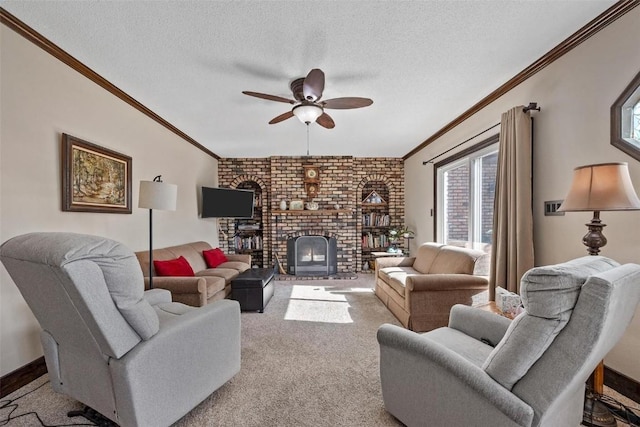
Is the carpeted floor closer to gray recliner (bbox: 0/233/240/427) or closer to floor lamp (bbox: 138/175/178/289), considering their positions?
gray recliner (bbox: 0/233/240/427)

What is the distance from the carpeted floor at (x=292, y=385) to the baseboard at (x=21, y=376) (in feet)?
0.18

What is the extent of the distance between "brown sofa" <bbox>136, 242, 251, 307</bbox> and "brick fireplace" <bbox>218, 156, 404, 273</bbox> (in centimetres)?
116

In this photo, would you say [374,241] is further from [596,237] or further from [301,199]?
[596,237]

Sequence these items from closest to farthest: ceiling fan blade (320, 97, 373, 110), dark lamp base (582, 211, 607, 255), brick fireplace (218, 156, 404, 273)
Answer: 1. dark lamp base (582, 211, 607, 255)
2. ceiling fan blade (320, 97, 373, 110)
3. brick fireplace (218, 156, 404, 273)

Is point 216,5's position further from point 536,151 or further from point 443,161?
point 443,161

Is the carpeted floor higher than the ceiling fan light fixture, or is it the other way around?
the ceiling fan light fixture

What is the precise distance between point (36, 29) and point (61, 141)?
0.80m

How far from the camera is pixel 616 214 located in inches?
75.5

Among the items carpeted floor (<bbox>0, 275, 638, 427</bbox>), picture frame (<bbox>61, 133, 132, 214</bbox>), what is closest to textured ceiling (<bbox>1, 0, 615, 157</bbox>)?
picture frame (<bbox>61, 133, 132, 214</bbox>)

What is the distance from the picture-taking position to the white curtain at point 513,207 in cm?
255

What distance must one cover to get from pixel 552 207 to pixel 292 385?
2.52 meters

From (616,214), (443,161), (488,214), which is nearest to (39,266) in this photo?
(616,214)

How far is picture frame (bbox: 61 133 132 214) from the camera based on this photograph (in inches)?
96.5

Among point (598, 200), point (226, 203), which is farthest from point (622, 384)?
point (226, 203)
